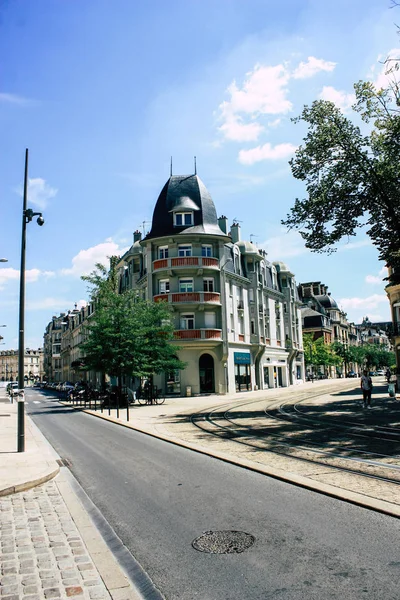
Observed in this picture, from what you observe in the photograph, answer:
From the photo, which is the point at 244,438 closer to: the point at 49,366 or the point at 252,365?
the point at 252,365

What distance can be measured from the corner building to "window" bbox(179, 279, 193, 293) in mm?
86

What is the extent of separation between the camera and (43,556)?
5195 mm

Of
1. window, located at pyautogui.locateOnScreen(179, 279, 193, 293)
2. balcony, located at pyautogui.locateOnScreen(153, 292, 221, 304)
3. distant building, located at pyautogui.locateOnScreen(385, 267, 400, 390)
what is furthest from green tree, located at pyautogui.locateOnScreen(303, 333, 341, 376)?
balcony, located at pyautogui.locateOnScreen(153, 292, 221, 304)

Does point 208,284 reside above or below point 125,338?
above

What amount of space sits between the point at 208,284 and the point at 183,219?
20.0 ft

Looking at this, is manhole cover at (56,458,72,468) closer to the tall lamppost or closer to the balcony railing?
the tall lamppost

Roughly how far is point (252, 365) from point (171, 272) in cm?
1399

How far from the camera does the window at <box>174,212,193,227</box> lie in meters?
42.3

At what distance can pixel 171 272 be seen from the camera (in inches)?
1604

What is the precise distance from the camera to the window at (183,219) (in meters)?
42.3

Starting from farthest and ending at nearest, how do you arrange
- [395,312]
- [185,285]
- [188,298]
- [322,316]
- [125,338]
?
[322,316], [395,312], [185,285], [188,298], [125,338]

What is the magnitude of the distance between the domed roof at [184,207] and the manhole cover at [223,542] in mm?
36462

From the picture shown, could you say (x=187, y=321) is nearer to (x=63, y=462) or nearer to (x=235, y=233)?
(x=235, y=233)

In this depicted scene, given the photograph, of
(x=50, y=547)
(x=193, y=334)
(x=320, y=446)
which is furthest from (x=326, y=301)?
(x=50, y=547)
